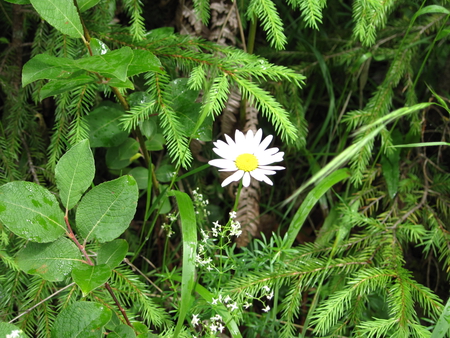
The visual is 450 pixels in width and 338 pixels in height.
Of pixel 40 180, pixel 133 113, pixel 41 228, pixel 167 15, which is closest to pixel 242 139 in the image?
pixel 133 113

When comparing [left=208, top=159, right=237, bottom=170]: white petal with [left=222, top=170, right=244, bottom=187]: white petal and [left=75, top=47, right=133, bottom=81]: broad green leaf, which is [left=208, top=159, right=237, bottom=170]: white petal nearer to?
[left=222, top=170, right=244, bottom=187]: white petal

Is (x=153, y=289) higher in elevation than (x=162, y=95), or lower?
lower

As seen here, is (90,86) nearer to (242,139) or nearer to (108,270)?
(242,139)

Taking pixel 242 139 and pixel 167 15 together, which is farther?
pixel 167 15

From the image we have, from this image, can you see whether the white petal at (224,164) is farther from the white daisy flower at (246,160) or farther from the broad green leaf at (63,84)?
the broad green leaf at (63,84)

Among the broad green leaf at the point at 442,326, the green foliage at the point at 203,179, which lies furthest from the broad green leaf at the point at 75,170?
the broad green leaf at the point at 442,326

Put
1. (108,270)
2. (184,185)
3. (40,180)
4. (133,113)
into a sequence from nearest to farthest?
(108,270), (133,113), (40,180), (184,185)

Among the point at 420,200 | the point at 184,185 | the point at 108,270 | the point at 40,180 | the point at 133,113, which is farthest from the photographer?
the point at 184,185
